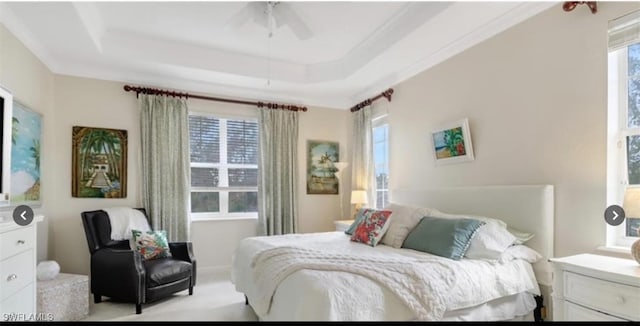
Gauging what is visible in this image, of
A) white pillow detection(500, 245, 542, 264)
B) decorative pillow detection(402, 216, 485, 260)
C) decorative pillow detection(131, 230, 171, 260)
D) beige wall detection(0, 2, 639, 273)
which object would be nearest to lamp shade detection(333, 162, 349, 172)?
beige wall detection(0, 2, 639, 273)

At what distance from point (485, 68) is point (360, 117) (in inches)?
81.0

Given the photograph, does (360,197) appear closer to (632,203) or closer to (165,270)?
(165,270)

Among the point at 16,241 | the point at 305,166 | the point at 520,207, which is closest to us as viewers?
the point at 16,241

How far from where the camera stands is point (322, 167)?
5.15 metres

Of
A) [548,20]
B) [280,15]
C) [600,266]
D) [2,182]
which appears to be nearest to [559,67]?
[548,20]

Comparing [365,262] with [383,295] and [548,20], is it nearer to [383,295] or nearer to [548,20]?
[383,295]

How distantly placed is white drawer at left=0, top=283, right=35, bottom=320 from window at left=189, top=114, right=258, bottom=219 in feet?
8.05

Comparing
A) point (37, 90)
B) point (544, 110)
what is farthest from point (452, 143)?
point (37, 90)

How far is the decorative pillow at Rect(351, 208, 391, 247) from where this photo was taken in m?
2.88

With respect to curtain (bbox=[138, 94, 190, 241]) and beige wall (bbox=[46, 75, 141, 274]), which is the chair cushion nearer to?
curtain (bbox=[138, 94, 190, 241])

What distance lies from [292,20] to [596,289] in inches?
108

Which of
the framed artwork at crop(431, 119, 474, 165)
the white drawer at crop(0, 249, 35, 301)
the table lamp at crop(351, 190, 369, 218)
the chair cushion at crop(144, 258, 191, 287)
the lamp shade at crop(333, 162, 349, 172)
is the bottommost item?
the chair cushion at crop(144, 258, 191, 287)

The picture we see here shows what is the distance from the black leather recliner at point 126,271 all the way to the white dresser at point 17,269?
980 mm

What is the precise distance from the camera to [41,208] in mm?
3420
